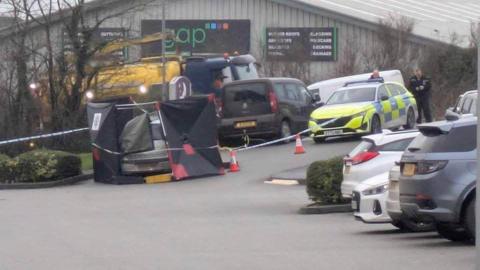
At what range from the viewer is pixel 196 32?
5600 cm

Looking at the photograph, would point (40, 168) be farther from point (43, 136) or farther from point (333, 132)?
point (333, 132)

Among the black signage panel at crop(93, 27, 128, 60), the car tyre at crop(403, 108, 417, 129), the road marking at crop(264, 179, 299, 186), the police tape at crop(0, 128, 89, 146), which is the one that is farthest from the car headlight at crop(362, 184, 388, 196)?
the black signage panel at crop(93, 27, 128, 60)

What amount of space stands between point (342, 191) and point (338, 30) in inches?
1413

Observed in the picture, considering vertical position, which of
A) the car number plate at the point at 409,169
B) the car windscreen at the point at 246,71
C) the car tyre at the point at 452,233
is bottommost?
the car tyre at the point at 452,233

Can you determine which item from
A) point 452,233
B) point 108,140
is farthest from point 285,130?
point 452,233

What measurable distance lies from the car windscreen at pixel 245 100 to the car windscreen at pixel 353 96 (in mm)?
1928

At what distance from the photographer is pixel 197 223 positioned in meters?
18.6

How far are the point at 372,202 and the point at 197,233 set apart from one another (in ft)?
8.60

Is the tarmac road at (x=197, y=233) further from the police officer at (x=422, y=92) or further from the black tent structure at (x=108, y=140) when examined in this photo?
the police officer at (x=422, y=92)

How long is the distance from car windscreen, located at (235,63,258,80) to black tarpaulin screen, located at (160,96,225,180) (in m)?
8.25

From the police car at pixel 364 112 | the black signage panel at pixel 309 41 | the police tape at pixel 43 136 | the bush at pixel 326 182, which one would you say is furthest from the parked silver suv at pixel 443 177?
the black signage panel at pixel 309 41

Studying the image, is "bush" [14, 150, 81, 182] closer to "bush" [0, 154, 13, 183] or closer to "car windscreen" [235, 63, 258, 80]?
"bush" [0, 154, 13, 183]

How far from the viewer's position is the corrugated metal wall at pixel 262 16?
5406cm

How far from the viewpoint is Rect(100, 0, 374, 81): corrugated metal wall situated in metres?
54.1
